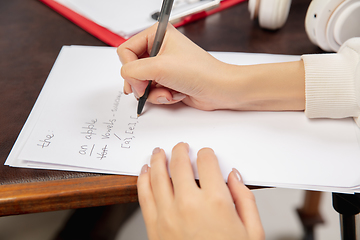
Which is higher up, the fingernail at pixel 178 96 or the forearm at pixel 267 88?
the forearm at pixel 267 88

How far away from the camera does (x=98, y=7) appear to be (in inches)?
27.0

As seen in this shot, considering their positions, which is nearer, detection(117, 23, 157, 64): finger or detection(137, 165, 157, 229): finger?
detection(137, 165, 157, 229): finger

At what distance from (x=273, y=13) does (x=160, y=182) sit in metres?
0.42

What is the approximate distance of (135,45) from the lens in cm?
50

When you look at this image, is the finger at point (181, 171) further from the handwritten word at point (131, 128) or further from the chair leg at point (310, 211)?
the chair leg at point (310, 211)

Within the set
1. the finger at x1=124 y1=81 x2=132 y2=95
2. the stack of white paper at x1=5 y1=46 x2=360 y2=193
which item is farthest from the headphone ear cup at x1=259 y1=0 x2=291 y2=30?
the finger at x1=124 y1=81 x2=132 y2=95

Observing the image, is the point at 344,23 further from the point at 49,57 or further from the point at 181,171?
the point at 49,57

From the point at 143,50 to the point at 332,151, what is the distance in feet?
1.13

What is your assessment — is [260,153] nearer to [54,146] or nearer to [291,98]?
[291,98]

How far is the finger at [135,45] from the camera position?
1.62 feet

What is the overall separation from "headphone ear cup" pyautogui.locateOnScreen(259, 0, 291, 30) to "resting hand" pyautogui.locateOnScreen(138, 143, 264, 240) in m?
0.35

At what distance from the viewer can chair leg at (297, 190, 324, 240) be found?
38.3 inches

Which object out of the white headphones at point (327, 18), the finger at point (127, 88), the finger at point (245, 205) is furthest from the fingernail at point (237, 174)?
the white headphones at point (327, 18)

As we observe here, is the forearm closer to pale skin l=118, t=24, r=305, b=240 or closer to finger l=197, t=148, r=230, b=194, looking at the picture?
pale skin l=118, t=24, r=305, b=240
